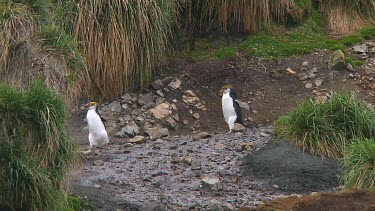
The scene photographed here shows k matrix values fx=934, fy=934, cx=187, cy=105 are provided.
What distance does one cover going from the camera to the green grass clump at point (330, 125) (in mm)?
11094

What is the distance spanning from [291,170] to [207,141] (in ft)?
5.56

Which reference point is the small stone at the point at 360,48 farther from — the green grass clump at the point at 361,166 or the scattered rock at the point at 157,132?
the green grass clump at the point at 361,166

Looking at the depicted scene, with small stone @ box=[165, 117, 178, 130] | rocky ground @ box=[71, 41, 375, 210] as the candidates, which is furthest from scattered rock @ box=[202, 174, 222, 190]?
small stone @ box=[165, 117, 178, 130]

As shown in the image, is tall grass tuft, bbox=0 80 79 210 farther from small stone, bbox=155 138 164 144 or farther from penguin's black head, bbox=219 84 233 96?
penguin's black head, bbox=219 84 233 96

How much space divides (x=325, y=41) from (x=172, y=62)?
2698mm

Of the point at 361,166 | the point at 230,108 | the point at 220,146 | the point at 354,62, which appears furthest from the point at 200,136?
the point at 354,62

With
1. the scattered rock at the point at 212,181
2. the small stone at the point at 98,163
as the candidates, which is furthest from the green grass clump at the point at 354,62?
the small stone at the point at 98,163

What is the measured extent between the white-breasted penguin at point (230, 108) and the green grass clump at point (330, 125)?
175 centimetres

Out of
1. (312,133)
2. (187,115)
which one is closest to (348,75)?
(187,115)

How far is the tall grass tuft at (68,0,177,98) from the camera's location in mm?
13656

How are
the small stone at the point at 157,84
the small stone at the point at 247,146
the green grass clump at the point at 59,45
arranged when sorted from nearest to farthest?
the green grass clump at the point at 59,45
the small stone at the point at 247,146
the small stone at the point at 157,84

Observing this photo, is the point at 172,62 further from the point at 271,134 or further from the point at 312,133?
the point at 312,133

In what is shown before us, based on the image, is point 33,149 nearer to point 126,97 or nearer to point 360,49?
point 126,97

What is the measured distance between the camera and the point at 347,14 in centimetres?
1669
